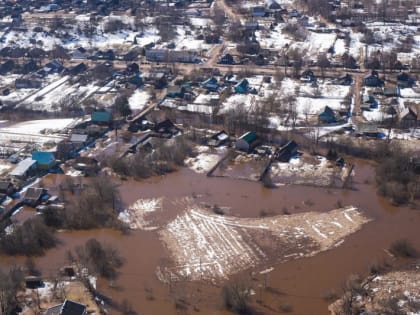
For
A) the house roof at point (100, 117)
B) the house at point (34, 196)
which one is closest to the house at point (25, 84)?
the house roof at point (100, 117)

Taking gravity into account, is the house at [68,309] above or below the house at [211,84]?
below

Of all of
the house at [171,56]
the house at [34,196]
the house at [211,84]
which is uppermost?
the house at [171,56]

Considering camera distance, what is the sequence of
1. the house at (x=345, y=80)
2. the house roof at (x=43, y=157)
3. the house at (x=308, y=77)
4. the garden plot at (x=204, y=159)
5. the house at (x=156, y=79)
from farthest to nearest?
the house at (x=308, y=77), the house at (x=156, y=79), the house at (x=345, y=80), the garden plot at (x=204, y=159), the house roof at (x=43, y=157)

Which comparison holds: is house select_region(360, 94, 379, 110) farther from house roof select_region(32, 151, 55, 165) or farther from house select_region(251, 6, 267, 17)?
house select_region(251, 6, 267, 17)

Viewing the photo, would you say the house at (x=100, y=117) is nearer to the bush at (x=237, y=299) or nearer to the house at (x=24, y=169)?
the house at (x=24, y=169)

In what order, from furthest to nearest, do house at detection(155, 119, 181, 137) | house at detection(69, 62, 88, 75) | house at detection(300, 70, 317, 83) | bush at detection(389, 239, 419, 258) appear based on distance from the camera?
1. house at detection(69, 62, 88, 75)
2. house at detection(300, 70, 317, 83)
3. house at detection(155, 119, 181, 137)
4. bush at detection(389, 239, 419, 258)

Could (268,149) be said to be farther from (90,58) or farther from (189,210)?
(90,58)

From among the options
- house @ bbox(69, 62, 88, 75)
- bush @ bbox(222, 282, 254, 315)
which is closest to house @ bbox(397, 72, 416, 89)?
house @ bbox(69, 62, 88, 75)
